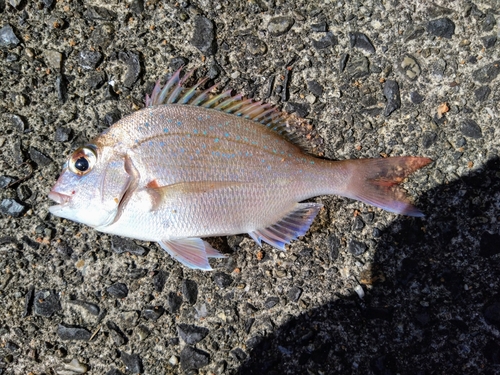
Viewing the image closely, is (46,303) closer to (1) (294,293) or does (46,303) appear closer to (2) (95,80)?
(2) (95,80)

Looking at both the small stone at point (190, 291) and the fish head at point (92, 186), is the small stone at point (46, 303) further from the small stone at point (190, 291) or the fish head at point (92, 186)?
the small stone at point (190, 291)

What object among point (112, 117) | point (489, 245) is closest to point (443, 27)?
point (489, 245)

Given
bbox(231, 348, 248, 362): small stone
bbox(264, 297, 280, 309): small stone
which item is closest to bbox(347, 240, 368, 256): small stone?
bbox(264, 297, 280, 309): small stone

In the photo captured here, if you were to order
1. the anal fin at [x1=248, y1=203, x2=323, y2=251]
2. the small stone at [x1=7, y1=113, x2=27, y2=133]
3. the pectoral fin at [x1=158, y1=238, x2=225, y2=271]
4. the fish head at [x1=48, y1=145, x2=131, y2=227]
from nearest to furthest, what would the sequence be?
1. the fish head at [x1=48, y1=145, x2=131, y2=227]
2. the pectoral fin at [x1=158, y1=238, x2=225, y2=271]
3. the anal fin at [x1=248, y1=203, x2=323, y2=251]
4. the small stone at [x1=7, y1=113, x2=27, y2=133]

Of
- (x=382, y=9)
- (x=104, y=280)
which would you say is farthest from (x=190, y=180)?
(x=382, y=9)

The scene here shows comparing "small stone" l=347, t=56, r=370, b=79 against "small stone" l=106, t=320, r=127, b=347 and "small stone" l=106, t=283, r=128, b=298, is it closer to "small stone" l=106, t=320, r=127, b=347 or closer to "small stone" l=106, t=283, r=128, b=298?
"small stone" l=106, t=283, r=128, b=298

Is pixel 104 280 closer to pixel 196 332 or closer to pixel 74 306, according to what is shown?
pixel 74 306

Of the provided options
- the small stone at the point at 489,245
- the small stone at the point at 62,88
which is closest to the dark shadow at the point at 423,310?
the small stone at the point at 489,245
